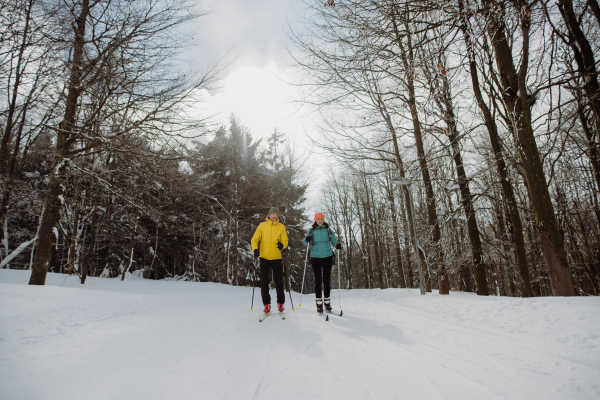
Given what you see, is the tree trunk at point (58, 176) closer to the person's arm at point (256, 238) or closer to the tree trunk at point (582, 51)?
the person's arm at point (256, 238)

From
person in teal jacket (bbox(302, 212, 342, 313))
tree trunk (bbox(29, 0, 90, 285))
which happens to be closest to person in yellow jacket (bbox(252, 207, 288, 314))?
person in teal jacket (bbox(302, 212, 342, 313))

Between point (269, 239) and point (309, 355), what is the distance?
9.29 ft

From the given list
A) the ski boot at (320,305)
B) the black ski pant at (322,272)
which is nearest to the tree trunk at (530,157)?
the black ski pant at (322,272)

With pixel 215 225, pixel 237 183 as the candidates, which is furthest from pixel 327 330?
pixel 215 225

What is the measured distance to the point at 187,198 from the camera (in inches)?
799

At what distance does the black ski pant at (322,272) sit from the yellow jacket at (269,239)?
0.78 m

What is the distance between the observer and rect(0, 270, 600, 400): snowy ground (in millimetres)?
2178

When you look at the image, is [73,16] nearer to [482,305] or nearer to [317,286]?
[317,286]

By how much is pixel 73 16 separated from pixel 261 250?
8.31 metres

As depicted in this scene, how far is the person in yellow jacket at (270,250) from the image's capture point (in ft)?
18.0

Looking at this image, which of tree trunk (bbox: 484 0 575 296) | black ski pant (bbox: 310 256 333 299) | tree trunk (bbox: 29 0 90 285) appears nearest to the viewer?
tree trunk (bbox: 484 0 575 296)

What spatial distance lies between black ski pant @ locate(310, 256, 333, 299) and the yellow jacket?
30.7 inches

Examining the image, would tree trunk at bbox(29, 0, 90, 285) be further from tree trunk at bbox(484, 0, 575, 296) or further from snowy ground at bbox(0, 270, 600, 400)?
tree trunk at bbox(484, 0, 575, 296)

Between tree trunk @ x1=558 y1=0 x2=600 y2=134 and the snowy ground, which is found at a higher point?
tree trunk @ x1=558 y1=0 x2=600 y2=134
